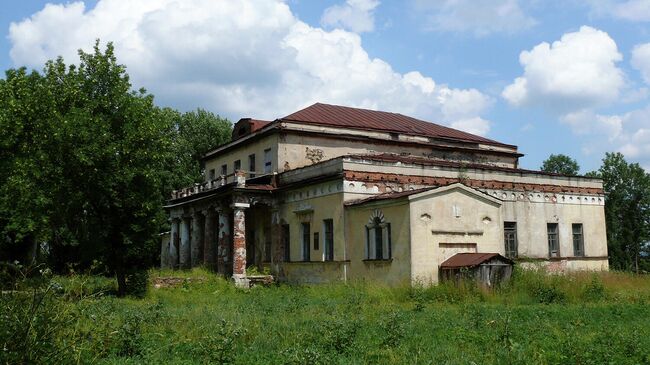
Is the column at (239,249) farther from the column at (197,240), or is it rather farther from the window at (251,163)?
the column at (197,240)

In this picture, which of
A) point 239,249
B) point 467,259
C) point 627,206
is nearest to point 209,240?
point 239,249

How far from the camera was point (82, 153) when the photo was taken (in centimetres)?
2139

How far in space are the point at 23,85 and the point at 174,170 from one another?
68.0 feet

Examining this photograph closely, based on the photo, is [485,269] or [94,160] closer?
[485,269]

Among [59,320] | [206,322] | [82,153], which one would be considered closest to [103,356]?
[59,320]

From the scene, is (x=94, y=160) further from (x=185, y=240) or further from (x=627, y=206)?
(x=627, y=206)

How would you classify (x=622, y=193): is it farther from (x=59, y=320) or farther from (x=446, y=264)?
(x=59, y=320)

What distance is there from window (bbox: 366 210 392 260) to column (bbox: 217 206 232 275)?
9273 millimetres

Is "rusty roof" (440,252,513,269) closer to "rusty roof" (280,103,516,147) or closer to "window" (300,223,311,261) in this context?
"window" (300,223,311,261)

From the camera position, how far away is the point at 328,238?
27281mm

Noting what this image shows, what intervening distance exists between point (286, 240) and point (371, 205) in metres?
7.23

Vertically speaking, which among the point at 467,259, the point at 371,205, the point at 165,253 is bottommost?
the point at 467,259

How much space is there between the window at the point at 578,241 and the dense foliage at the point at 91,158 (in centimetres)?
2113

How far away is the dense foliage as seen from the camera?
2220 centimetres
